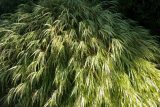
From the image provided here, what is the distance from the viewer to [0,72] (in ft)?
12.5

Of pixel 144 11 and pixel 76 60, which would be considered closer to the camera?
pixel 76 60

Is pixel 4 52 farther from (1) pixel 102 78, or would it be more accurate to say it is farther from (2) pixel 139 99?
(2) pixel 139 99

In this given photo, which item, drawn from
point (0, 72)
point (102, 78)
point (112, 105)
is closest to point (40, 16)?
point (0, 72)

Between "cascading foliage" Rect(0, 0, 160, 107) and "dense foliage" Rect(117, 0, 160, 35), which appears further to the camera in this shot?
"dense foliage" Rect(117, 0, 160, 35)

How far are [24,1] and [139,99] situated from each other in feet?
7.94

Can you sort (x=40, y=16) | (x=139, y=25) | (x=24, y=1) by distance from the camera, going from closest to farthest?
(x=40, y=16) → (x=139, y=25) → (x=24, y=1)

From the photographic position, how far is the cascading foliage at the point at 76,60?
329cm

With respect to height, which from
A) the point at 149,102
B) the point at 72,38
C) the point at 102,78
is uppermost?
the point at 72,38

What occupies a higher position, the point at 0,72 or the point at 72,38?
the point at 72,38

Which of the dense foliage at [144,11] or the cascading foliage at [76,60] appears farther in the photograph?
the dense foliage at [144,11]

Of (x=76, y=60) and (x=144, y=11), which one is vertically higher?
(x=144, y=11)

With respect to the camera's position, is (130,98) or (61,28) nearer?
(130,98)

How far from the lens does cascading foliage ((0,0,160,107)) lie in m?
3.29

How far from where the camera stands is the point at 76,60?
3.43 metres
